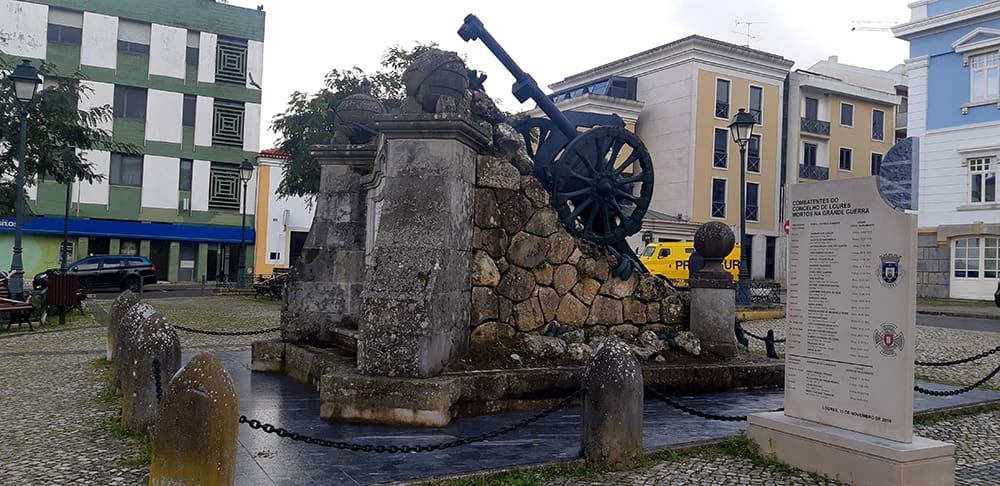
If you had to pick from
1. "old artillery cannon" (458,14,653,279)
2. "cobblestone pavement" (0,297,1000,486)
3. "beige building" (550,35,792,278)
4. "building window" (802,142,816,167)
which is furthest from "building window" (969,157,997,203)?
"old artillery cannon" (458,14,653,279)

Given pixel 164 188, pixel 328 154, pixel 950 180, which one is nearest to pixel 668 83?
pixel 950 180

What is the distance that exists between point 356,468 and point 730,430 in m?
3.18

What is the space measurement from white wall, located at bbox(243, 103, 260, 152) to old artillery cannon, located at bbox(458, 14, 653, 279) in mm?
30360

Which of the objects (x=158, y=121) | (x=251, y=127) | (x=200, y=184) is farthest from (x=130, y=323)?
(x=251, y=127)

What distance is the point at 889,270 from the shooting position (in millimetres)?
4738

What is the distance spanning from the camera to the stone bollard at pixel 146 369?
566 centimetres

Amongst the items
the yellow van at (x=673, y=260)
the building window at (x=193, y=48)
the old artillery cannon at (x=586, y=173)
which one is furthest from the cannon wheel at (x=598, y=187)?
the building window at (x=193, y=48)

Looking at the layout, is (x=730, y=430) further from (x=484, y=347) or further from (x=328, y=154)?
(x=328, y=154)

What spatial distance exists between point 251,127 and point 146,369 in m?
33.0

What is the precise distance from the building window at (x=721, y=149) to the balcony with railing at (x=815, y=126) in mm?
5857

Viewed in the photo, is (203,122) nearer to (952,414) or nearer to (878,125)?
(952,414)

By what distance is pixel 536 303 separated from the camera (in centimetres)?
745

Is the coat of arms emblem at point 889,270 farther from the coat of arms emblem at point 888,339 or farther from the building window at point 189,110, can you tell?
the building window at point 189,110

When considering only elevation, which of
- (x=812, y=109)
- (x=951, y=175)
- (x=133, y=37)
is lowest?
Answer: (x=951, y=175)
